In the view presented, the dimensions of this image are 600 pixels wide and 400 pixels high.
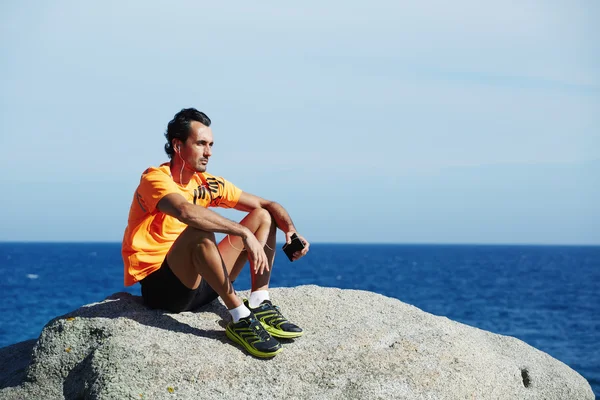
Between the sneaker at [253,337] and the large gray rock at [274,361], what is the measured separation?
0.09m

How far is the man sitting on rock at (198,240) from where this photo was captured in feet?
18.8

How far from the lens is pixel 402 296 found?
42688 millimetres

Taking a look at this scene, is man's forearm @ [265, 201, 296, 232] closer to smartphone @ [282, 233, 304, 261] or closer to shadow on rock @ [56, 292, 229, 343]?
smartphone @ [282, 233, 304, 261]

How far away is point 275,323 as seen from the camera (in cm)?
614

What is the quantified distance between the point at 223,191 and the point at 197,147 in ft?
2.11

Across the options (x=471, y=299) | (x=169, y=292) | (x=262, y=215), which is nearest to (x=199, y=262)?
(x=169, y=292)

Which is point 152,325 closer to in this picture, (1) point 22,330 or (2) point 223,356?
(2) point 223,356

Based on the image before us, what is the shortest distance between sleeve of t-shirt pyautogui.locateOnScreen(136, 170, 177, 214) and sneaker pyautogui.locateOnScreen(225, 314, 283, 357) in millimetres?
1269

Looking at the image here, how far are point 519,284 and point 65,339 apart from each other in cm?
4818

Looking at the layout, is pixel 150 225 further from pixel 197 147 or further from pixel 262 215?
pixel 262 215

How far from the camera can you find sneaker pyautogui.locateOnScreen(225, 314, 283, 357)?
228 inches

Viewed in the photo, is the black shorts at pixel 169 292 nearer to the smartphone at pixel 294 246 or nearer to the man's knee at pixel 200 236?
the man's knee at pixel 200 236

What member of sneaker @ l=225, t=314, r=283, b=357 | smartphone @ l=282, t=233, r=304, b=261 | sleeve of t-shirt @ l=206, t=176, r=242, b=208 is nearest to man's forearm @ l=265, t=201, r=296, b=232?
smartphone @ l=282, t=233, r=304, b=261

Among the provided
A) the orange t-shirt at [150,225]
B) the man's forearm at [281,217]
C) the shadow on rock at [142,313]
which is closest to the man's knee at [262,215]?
the man's forearm at [281,217]
